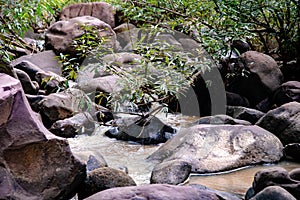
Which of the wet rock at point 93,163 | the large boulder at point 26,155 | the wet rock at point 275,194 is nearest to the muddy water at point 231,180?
the wet rock at point 275,194

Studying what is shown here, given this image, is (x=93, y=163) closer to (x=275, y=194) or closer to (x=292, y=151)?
(x=275, y=194)

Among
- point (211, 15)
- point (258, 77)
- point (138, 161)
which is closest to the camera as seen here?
point (138, 161)

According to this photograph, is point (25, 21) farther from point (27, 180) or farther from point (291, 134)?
point (291, 134)

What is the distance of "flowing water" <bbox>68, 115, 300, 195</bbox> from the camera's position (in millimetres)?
3820

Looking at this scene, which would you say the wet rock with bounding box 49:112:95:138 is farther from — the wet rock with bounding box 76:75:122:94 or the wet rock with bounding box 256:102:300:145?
the wet rock with bounding box 256:102:300:145

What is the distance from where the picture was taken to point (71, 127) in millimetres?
5980

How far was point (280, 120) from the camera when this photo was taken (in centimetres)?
505

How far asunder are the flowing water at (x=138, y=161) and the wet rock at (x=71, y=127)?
12cm

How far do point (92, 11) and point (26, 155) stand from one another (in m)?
10.1

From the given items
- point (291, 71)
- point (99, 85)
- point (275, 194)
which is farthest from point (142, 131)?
point (291, 71)

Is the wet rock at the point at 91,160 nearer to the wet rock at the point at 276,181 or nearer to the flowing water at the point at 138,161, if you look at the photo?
the flowing water at the point at 138,161

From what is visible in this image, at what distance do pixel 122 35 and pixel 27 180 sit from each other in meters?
9.00

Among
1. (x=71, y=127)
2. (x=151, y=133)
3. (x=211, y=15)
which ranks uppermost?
(x=211, y=15)

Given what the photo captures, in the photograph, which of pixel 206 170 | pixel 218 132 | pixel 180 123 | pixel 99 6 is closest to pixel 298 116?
pixel 218 132
